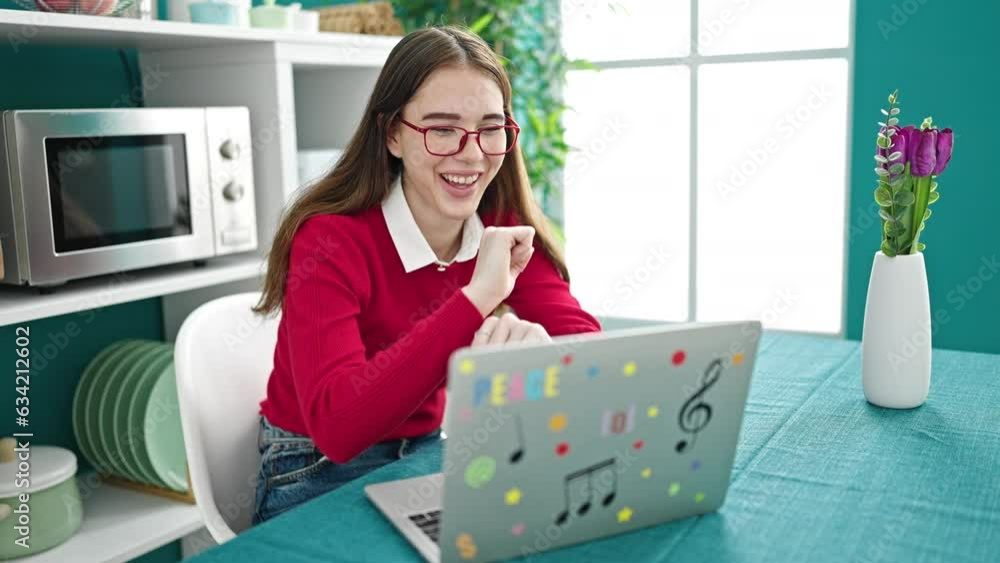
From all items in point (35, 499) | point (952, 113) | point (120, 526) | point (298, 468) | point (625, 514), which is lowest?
point (120, 526)

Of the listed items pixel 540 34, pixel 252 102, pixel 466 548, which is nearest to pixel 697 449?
pixel 466 548

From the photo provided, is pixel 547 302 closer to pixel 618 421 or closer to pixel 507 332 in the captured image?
pixel 507 332

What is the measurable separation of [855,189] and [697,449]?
2.12 meters

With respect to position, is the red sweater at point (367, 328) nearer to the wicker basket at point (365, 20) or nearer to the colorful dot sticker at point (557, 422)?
A: the colorful dot sticker at point (557, 422)

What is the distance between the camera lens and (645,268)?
3463mm

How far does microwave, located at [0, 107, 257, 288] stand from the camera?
5.29 feet

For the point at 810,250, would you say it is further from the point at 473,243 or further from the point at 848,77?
the point at 473,243

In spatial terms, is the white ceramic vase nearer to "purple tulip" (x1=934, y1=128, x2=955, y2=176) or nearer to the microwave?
"purple tulip" (x1=934, y1=128, x2=955, y2=176)

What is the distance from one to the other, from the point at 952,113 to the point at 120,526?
2.38 metres

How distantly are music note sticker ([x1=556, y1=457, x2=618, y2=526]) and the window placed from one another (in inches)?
87.1

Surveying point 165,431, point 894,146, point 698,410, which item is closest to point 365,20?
point 165,431

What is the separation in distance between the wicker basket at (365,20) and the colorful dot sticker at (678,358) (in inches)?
72.6

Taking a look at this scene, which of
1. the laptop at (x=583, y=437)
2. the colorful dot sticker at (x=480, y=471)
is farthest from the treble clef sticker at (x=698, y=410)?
the colorful dot sticker at (x=480, y=471)

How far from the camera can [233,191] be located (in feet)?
6.63
